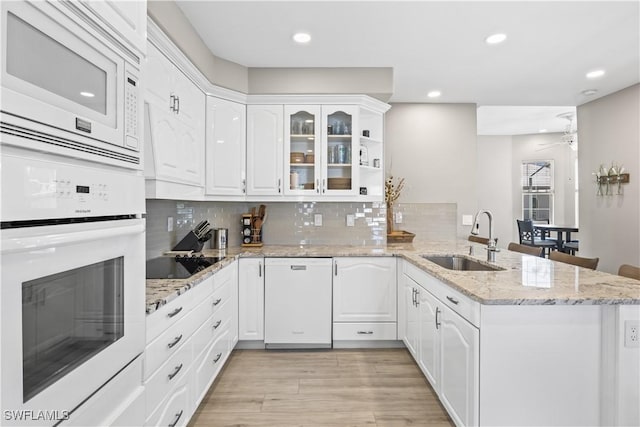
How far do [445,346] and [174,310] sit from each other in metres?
1.49

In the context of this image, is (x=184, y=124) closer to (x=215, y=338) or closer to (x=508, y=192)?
(x=215, y=338)

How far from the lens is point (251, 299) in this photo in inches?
121

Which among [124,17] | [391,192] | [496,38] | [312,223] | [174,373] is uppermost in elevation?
[496,38]

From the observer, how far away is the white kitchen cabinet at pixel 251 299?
3.06 meters

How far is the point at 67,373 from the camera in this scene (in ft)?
2.66

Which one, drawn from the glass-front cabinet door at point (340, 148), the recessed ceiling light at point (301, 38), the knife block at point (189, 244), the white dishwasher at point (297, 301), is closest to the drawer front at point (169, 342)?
the knife block at point (189, 244)

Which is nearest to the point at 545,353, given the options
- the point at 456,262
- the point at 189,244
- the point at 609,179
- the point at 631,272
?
the point at 631,272

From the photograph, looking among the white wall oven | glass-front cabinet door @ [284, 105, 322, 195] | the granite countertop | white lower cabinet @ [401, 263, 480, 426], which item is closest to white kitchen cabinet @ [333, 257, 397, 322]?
white lower cabinet @ [401, 263, 480, 426]

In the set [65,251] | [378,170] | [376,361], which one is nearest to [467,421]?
[376,361]

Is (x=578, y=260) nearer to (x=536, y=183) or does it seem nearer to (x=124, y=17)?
(x=124, y=17)

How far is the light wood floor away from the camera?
212 centimetres

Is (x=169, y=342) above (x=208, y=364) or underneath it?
above

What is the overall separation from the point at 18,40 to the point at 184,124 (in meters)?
1.86

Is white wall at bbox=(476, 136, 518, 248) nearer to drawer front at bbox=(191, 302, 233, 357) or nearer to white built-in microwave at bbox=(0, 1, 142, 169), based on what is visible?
drawer front at bbox=(191, 302, 233, 357)
